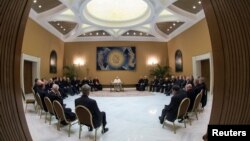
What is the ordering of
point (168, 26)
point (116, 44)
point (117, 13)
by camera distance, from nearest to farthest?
point (168, 26), point (117, 13), point (116, 44)

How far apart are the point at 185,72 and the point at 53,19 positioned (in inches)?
408

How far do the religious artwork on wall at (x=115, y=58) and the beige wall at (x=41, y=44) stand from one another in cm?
396

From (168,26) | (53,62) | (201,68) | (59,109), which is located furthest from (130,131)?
(53,62)

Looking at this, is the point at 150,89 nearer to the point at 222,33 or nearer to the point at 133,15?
the point at 133,15

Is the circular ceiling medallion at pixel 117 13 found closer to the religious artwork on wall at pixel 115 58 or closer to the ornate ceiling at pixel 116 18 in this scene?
the ornate ceiling at pixel 116 18

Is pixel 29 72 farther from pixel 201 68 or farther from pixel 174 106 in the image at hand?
pixel 201 68

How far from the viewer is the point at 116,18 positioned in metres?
16.3

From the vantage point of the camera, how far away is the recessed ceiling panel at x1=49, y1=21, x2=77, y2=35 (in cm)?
1457

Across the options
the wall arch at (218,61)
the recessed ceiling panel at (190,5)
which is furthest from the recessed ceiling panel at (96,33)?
the wall arch at (218,61)

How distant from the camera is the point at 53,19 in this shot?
13.2 m

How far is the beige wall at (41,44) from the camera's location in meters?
11.8

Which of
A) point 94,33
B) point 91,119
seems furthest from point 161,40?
point 91,119

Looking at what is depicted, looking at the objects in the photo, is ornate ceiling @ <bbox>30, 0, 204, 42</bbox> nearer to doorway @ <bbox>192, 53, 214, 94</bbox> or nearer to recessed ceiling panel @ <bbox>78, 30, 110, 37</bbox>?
recessed ceiling panel @ <bbox>78, 30, 110, 37</bbox>

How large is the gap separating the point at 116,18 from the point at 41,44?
6.13 metres
